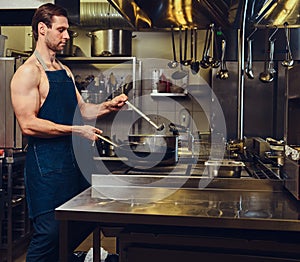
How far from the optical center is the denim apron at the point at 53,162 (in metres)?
2.14

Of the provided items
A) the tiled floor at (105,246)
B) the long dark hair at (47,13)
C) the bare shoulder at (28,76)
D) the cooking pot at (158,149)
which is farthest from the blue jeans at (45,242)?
the tiled floor at (105,246)

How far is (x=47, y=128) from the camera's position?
2111mm

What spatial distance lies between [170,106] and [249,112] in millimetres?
861

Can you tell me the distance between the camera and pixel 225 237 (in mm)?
1371

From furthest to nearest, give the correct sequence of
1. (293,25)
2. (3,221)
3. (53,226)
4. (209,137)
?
(209,137) → (3,221) → (293,25) → (53,226)

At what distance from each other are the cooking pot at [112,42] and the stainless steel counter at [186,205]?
2.63 m

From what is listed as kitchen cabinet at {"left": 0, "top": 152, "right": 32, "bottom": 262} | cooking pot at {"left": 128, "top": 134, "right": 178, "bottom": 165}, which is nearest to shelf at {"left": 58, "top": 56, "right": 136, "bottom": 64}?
kitchen cabinet at {"left": 0, "top": 152, "right": 32, "bottom": 262}

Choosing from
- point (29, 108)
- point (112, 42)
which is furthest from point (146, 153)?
point (112, 42)

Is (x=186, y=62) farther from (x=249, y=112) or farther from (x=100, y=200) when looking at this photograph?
(x=100, y=200)

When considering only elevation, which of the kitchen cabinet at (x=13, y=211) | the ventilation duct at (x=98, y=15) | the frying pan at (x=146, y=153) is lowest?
the kitchen cabinet at (x=13, y=211)

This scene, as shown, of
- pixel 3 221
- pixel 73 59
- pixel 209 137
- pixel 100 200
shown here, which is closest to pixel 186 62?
pixel 209 137

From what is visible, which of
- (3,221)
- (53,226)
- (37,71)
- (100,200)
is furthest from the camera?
(3,221)

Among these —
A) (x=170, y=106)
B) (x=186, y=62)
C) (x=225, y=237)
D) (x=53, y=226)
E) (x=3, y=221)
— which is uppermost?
(x=186, y=62)

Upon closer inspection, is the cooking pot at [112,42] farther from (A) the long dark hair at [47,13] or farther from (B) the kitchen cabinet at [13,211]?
(A) the long dark hair at [47,13]
